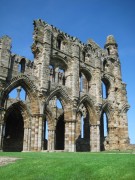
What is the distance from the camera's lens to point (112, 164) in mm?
7773

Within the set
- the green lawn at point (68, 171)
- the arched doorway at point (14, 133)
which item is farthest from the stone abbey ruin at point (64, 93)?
the green lawn at point (68, 171)

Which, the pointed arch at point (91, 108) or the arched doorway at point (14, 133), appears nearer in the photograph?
the pointed arch at point (91, 108)

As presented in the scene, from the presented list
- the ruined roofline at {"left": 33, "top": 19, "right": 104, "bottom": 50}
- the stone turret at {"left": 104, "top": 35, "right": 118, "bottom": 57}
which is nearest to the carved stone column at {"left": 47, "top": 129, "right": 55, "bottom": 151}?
the ruined roofline at {"left": 33, "top": 19, "right": 104, "bottom": 50}

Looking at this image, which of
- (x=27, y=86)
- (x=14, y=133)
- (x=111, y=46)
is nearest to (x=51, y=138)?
(x=14, y=133)

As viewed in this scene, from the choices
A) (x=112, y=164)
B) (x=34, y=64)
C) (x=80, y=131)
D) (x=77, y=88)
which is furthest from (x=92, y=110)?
(x=112, y=164)

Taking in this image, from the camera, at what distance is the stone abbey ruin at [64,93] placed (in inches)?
731

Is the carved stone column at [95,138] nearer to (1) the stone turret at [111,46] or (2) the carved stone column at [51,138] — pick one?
(2) the carved stone column at [51,138]

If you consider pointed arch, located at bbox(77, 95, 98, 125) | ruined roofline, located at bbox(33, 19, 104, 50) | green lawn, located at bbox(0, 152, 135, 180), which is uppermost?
ruined roofline, located at bbox(33, 19, 104, 50)

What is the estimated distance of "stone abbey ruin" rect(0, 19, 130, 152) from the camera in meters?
18.6

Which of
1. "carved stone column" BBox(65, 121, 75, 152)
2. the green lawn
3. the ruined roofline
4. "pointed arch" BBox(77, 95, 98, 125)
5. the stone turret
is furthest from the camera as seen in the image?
the stone turret

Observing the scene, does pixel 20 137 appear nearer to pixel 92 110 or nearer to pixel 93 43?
pixel 92 110

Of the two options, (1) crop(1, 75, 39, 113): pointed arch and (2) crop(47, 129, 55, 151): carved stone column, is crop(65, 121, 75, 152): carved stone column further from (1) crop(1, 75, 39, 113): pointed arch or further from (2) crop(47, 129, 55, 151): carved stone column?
(2) crop(47, 129, 55, 151): carved stone column

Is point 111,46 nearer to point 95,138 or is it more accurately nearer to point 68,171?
point 95,138

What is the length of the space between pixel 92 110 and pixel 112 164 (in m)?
15.8
